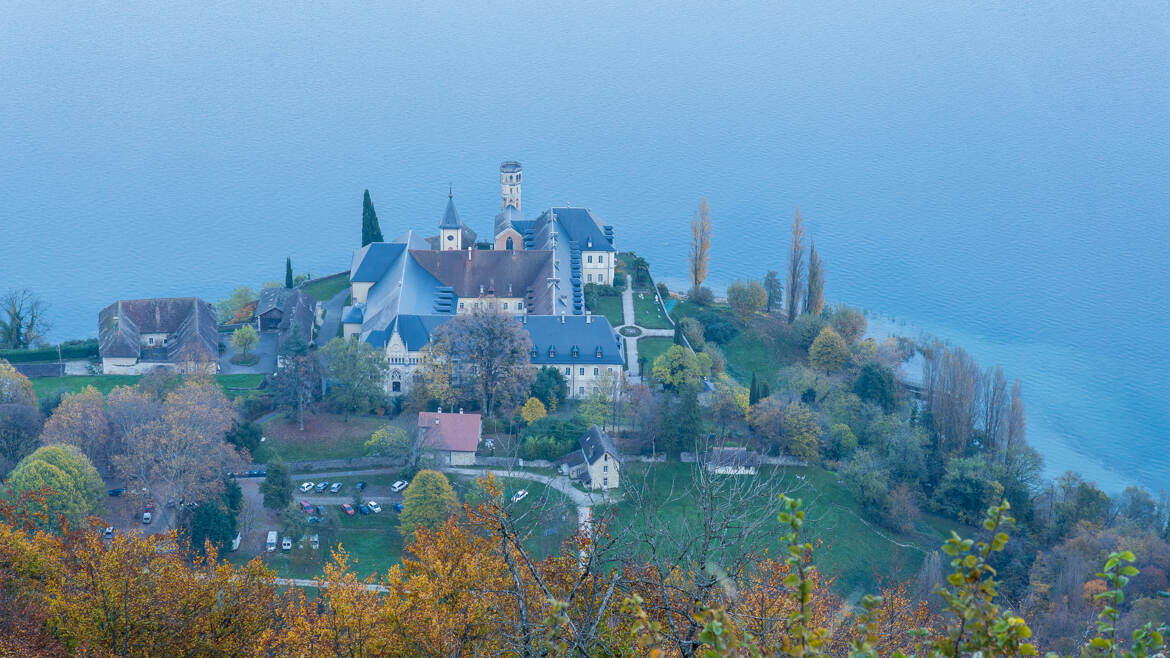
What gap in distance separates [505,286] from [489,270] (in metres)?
1.12

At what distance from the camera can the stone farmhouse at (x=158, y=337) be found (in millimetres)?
46031

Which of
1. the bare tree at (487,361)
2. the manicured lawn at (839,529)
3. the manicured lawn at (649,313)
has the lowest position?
the manicured lawn at (839,529)

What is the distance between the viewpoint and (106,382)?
149 ft

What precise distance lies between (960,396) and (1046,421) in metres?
8.89

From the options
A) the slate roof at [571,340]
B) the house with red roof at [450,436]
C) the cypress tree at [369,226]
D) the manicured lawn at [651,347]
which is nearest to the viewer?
the house with red roof at [450,436]

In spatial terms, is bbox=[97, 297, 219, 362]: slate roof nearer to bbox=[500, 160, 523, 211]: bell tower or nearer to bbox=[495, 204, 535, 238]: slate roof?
bbox=[495, 204, 535, 238]: slate roof

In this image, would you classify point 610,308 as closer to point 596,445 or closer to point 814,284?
point 814,284

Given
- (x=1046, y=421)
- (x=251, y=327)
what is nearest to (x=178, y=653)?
(x=251, y=327)

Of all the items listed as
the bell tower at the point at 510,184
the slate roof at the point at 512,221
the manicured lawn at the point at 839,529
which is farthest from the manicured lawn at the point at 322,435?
the bell tower at the point at 510,184

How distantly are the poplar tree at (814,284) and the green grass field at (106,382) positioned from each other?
27.0 meters

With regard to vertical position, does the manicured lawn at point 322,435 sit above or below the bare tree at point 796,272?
below

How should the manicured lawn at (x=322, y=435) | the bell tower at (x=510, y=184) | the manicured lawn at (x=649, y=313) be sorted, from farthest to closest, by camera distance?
1. the bell tower at (x=510, y=184)
2. the manicured lawn at (x=649, y=313)
3. the manicured lawn at (x=322, y=435)

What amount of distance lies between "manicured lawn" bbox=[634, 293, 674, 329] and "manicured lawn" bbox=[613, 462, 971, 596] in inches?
537

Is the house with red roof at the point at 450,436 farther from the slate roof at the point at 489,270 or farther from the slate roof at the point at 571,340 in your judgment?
the slate roof at the point at 489,270
